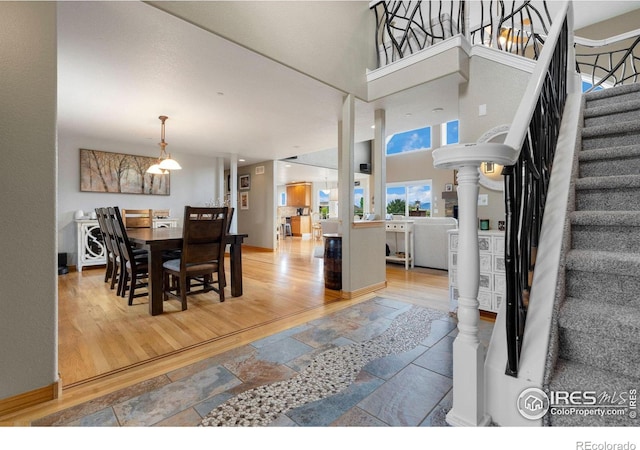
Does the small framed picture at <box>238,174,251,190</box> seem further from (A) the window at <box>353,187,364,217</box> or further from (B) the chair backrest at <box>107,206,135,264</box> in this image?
(B) the chair backrest at <box>107,206,135,264</box>

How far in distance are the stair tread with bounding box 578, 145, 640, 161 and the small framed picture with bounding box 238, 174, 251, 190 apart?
7.60 metres

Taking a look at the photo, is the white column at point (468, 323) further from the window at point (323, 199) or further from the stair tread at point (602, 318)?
the window at point (323, 199)

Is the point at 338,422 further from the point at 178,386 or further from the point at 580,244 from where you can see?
the point at 580,244

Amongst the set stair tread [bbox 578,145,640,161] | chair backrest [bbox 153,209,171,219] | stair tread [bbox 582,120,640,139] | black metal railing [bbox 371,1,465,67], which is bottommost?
chair backrest [bbox 153,209,171,219]

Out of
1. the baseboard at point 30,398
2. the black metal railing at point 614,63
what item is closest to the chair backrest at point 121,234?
the baseboard at point 30,398

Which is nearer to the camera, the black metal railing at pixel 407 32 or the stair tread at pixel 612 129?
the stair tread at pixel 612 129

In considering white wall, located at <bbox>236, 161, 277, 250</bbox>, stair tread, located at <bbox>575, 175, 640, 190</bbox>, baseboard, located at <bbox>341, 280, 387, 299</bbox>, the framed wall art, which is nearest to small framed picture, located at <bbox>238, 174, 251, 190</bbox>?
white wall, located at <bbox>236, 161, 277, 250</bbox>

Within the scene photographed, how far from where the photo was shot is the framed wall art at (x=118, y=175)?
17.9ft

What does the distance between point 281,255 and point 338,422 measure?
5656 mm

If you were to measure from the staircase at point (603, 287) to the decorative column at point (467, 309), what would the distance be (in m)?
0.22

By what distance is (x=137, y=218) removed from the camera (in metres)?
4.92

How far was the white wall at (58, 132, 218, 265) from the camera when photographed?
520cm

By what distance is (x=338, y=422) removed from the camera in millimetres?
1346
